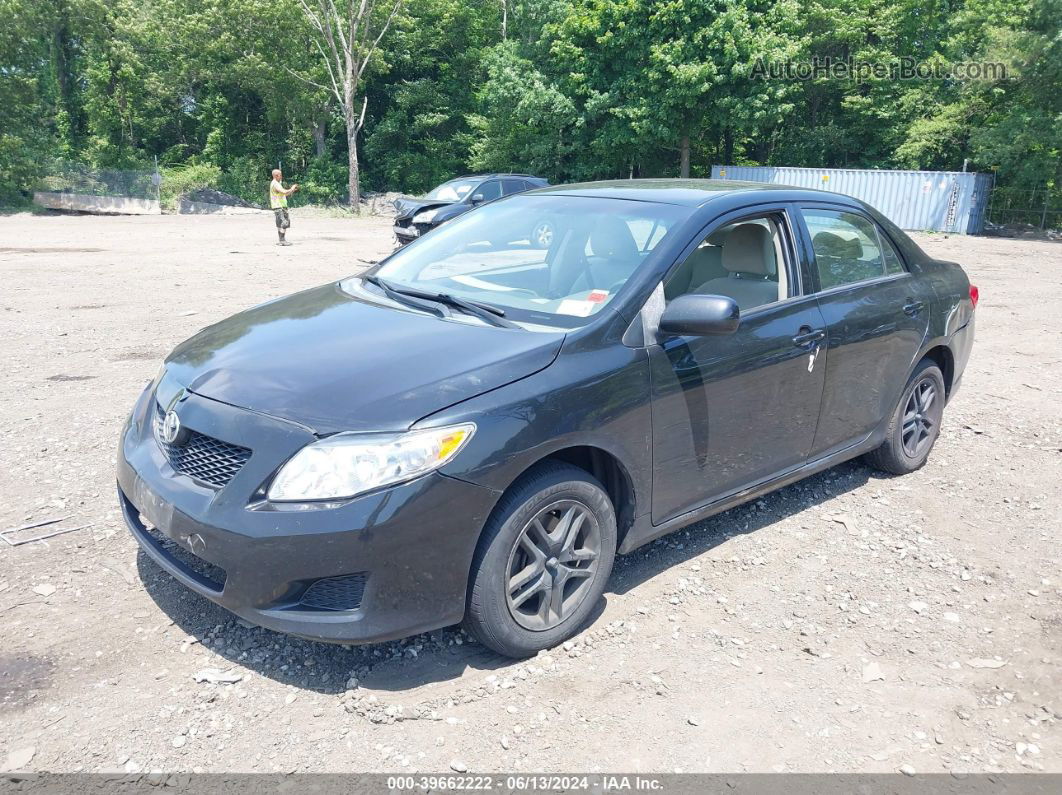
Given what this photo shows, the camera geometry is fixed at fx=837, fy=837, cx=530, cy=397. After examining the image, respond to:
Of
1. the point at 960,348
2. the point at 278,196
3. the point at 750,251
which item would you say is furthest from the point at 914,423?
the point at 278,196

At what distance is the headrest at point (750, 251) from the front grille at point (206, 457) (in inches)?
96.9

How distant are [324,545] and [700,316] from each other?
1.73m

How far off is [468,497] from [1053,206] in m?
31.1

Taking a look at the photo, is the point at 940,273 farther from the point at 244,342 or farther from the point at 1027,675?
the point at 244,342

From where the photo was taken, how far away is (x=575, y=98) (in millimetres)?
37531

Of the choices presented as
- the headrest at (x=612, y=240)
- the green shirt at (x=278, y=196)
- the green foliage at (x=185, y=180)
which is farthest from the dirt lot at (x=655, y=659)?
the green foliage at (x=185, y=180)

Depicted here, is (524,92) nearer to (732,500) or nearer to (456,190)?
(456,190)

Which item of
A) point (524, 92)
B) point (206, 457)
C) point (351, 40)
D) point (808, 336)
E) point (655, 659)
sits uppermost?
point (351, 40)

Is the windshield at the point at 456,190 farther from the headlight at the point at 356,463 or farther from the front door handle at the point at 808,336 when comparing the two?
the headlight at the point at 356,463

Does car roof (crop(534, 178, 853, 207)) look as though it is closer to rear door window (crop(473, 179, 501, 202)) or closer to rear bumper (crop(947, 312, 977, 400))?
rear bumper (crop(947, 312, 977, 400))

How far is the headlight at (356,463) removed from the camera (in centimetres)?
278

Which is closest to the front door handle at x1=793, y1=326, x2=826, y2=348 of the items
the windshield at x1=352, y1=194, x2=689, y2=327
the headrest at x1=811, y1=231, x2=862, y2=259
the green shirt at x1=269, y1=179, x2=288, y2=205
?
the headrest at x1=811, y1=231, x2=862, y2=259

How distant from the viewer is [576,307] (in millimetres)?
3598

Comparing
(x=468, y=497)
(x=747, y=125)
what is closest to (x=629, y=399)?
(x=468, y=497)
